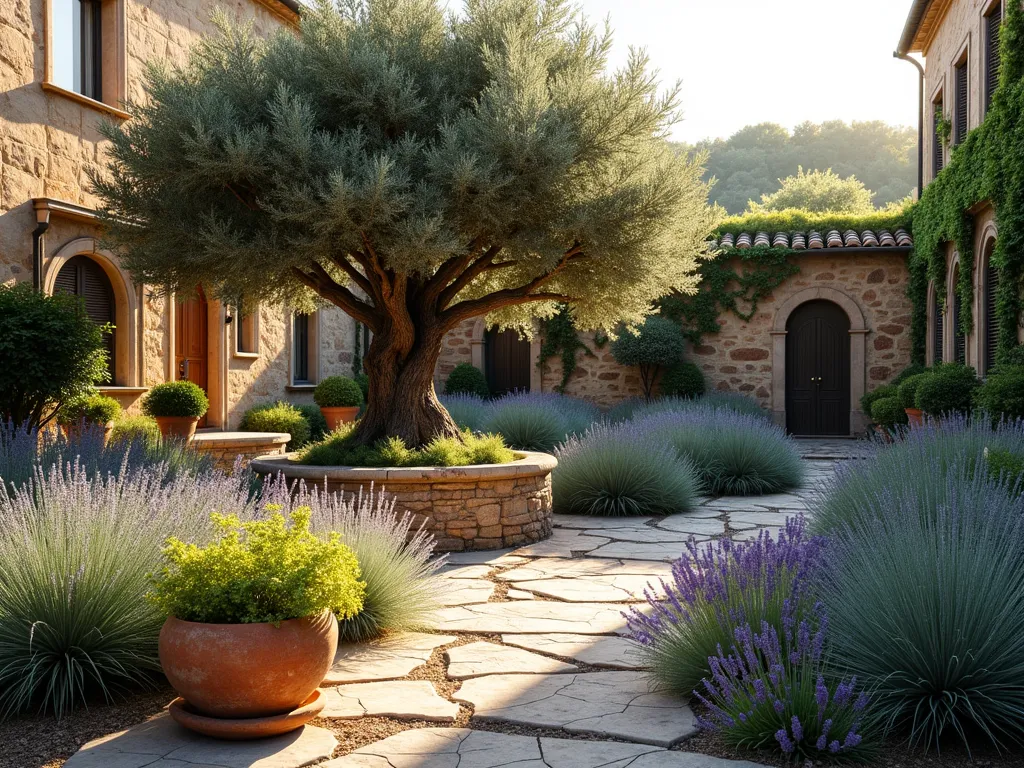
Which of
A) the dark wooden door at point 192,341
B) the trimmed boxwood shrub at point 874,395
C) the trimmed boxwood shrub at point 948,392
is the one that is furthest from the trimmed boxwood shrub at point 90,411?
the trimmed boxwood shrub at point 874,395

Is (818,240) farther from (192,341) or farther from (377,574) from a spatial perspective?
(377,574)

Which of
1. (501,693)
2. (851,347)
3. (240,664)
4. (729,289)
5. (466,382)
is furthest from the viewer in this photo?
(466,382)

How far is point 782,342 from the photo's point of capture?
1528 cm

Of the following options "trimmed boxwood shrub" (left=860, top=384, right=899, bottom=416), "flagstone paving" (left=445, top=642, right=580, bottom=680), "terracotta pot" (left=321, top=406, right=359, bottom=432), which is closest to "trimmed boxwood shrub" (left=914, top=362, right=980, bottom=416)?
"trimmed boxwood shrub" (left=860, top=384, right=899, bottom=416)

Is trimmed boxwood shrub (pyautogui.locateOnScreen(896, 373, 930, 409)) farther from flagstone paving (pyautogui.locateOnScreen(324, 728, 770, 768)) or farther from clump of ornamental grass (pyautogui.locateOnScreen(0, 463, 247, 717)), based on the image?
clump of ornamental grass (pyautogui.locateOnScreen(0, 463, 247, 717))

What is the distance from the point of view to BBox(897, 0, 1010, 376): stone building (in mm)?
10570

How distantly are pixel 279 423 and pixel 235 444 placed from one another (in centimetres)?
188

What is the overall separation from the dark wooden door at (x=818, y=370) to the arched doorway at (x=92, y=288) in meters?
10.8

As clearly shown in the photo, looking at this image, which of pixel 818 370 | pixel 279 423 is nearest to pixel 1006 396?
pixel 818 370

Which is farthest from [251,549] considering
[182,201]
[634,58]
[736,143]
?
[736,143]

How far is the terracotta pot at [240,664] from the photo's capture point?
2.84m

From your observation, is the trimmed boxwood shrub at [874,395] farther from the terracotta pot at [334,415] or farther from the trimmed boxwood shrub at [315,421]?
the trimmed boxwood shrub at [315,421]

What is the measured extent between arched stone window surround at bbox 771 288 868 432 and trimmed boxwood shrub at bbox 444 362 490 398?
516 cm

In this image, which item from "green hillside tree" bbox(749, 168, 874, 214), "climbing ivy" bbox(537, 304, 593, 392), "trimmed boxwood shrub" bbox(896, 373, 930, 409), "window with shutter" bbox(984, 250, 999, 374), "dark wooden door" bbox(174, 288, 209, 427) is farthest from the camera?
"green hillside tree" bbox(749, 168, 874, 214)
